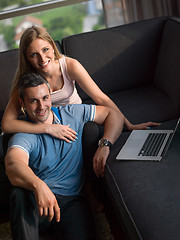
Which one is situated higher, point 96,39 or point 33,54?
point 33,54

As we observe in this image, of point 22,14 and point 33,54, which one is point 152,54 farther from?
point 22,14

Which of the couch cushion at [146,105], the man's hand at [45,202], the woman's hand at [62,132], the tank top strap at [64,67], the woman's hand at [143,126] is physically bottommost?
the couch cushion at [146,105]

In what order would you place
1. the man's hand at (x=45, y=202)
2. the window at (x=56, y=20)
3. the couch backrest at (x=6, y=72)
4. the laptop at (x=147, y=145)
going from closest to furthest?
1. the man's hand at (x=45, y=202)
2. the laptop at (x=147, y=145)
3. the couch backrest at (x=6, y=72)
4. the window at (x=56, y=20)

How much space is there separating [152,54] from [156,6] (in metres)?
1.34

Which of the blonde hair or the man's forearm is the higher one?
the blonde hair

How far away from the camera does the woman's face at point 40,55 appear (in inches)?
73.6

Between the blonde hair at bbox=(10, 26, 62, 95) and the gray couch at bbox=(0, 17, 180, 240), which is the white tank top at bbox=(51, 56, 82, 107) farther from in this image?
the gray couch at bbox=(0, 17, 180, 240)

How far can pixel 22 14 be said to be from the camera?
12.6 ft

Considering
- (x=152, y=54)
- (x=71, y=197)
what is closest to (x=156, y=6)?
(x=152, y=54)

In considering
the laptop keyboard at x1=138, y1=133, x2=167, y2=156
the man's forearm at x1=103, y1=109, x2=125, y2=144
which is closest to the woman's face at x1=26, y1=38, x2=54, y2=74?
the man's forearm at x1=103, y1=109, x2=125, y2=144

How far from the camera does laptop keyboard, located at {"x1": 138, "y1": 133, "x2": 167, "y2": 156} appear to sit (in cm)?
160

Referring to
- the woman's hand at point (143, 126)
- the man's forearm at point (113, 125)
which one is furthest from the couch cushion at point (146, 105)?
the man's forearm at point (113, 125)

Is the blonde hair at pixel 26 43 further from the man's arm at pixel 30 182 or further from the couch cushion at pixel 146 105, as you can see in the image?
the couch cushion at pixel 146 105

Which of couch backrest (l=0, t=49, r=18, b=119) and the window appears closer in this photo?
couch backrest (l=0, t=49, r=18, b=119)
